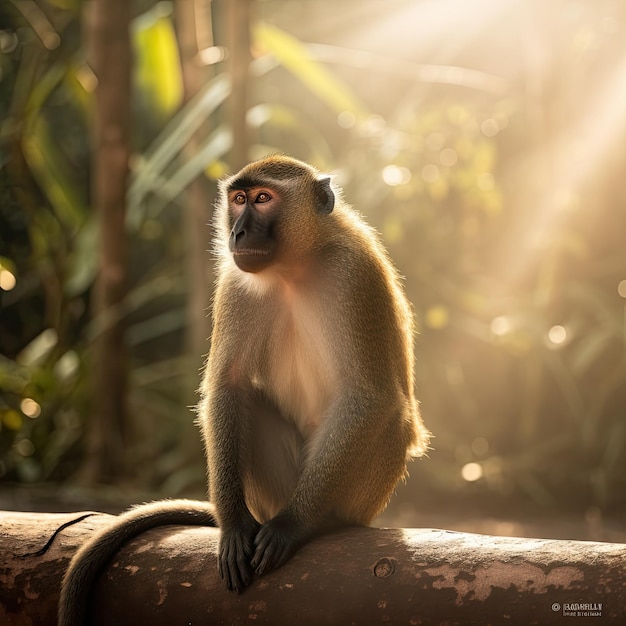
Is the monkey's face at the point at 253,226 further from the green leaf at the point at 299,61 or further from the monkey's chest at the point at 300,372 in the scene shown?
the green leaf at the point at 299,61

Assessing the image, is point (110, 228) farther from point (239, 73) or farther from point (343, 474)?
point (343, 474)

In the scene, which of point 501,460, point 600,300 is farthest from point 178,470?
point 600,300

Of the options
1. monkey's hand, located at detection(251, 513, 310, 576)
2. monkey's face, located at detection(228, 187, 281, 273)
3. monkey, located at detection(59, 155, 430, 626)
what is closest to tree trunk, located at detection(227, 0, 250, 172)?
monkey, located at detection(59, 155, 430, 626)

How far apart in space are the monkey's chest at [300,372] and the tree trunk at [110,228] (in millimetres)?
3376

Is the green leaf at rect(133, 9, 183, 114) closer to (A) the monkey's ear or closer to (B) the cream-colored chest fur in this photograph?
(A) the monkey's ear

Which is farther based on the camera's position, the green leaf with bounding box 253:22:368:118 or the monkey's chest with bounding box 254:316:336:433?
the green leaf with bounding box 253:22:368:118

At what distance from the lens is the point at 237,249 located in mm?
3535

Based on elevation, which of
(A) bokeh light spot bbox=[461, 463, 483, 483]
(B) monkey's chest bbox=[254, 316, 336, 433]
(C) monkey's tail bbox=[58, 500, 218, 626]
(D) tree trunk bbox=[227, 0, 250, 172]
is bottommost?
(A) bokeh light spot bbox=[461, 463, 483, 483]

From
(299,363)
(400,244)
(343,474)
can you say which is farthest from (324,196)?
(400,244)

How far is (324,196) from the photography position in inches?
150

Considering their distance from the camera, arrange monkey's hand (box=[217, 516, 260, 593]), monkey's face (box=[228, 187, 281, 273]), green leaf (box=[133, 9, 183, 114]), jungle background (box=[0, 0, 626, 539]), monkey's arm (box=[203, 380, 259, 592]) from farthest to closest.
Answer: green leaf (box=[133, 9, 183, 114])
jungle background (box=[0, 0, 626, 539])
monkey's face (box=[228, 187, 281, 273])
monkey's arm (box=[203, 380, 259, 592])
monkey's hand (box=[217, 516, 260, 593])

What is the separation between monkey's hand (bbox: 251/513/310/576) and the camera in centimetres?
282

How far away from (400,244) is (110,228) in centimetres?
261

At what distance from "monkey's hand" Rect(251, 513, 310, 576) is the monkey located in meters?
0.04
